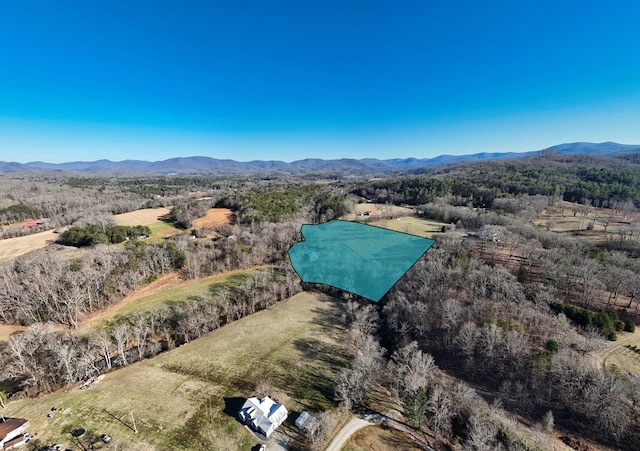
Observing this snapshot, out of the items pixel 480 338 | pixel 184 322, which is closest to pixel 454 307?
pixel 480 338

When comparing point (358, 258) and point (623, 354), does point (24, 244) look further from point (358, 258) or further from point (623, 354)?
point (623, 354)

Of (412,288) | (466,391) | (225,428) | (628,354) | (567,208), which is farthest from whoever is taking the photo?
(567,208)

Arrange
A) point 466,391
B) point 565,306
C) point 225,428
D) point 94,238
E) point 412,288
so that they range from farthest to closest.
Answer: point 94,238 → point 412,288 → point 565,306 → point 466,391 → point 225,428

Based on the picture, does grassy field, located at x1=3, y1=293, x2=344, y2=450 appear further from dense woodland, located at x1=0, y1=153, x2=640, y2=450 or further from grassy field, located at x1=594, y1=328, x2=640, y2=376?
grassy field, located at x1=594, y1=328, x2=640, y2=376

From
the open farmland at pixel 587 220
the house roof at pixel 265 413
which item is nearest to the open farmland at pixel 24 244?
the house roof at pixel 265 413

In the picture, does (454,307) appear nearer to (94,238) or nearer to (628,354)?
(628,354)

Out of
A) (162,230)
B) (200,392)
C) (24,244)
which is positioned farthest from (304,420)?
(24,244)

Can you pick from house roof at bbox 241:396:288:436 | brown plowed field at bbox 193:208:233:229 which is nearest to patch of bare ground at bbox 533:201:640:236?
house roof at bbox 241:396:288:436

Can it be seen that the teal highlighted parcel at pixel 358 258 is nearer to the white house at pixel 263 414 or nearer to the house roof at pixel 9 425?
the white house at pixel 263 414
